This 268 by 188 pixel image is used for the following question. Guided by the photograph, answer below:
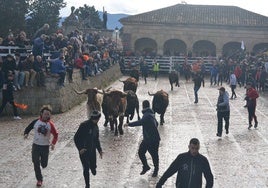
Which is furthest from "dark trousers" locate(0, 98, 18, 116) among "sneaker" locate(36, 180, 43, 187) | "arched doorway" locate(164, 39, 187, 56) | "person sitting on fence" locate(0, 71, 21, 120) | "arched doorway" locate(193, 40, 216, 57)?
Result: "arched doorway" locate(193, 40, 216, 57)

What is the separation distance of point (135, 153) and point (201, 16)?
1701 inches

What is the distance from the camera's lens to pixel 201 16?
55188mm

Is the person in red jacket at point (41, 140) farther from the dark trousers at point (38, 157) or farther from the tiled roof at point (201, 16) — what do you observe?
the tiled roof at point (201, 16)

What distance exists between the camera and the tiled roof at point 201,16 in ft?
176

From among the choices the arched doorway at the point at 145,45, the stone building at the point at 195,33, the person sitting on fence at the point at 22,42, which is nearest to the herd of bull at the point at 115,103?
the person sitting on fence at the point at 22,42

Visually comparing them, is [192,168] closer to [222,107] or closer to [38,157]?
[38,157]

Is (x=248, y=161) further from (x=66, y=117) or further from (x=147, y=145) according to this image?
A: (x=66, y=117)

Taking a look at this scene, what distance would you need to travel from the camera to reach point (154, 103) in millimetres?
18375

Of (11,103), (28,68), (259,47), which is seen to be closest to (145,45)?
(259,47)

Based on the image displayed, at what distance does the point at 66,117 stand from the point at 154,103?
12.6 feet

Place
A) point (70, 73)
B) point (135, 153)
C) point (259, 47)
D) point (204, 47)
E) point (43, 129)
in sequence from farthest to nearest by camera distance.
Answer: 1. point (204, 47)
2. point (259, 47)
3. point (70, 73)
4. point (135, 153)
5. point (43, 129)

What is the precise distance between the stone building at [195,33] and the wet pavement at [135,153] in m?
31.8

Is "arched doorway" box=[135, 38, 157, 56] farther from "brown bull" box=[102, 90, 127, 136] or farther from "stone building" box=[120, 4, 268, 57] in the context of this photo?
"brown bull" box=[102, 90, 127, 136]

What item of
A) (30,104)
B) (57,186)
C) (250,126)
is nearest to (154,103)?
(250,126)
